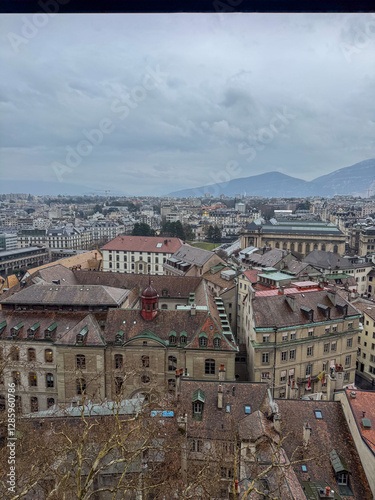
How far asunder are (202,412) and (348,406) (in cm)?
1152

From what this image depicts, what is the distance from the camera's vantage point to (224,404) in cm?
3055

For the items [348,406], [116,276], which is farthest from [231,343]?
[116,276]

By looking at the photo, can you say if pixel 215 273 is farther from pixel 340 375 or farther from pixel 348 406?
pixel 348 406

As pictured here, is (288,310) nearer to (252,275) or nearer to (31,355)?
(252,275)

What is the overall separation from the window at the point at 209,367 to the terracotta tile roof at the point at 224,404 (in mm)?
8378

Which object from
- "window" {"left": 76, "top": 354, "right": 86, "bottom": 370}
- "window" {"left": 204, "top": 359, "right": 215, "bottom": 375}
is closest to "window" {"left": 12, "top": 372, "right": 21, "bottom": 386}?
"window" {"left": 76, "top": 354, "right": 86, "bottom": 370}

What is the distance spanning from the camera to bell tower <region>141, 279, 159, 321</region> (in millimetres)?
42344

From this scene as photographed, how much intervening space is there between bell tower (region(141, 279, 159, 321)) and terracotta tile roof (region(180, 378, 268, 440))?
11987 millimetres

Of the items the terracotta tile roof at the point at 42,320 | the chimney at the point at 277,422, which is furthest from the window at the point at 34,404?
the chimney at the point at 277,422

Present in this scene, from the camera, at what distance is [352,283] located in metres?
71.6

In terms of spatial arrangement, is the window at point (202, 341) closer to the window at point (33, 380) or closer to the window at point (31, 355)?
the window at point (31, 355)

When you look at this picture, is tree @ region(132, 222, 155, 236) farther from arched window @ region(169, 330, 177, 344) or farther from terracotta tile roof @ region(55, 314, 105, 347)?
arched window @ region(169, 330, 177, 344)
